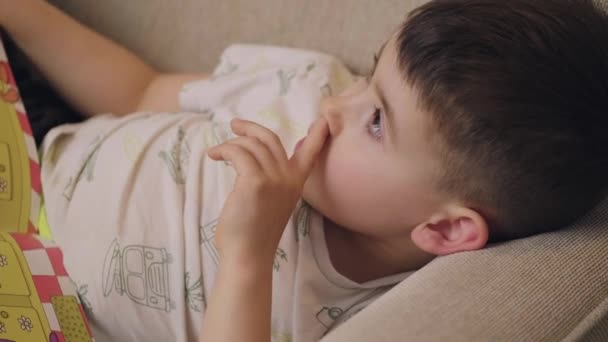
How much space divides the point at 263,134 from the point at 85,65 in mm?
385

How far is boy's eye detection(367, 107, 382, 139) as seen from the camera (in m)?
0.70

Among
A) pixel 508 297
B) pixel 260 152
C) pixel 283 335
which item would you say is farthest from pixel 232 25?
pixel 508 297

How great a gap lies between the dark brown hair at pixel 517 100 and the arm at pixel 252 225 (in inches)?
5.9

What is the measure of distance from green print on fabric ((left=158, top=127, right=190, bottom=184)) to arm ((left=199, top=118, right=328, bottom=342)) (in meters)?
0.13

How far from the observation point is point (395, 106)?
67 cm

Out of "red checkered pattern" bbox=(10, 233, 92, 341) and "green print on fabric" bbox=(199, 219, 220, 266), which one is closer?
"red checkered pattern" bbox=(10, 233, 92, 341)

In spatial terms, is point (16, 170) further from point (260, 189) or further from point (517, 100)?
point (517, 100)

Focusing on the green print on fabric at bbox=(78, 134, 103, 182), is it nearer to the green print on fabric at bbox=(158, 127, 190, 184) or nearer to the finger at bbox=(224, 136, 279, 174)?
the green print on fabric at bbox=(158, 127, 190, 184)

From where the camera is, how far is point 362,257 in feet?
2.65

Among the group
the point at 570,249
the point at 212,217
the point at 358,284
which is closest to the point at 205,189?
the point at 212,217

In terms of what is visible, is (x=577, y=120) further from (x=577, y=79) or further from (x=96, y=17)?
(x=96, y=17)

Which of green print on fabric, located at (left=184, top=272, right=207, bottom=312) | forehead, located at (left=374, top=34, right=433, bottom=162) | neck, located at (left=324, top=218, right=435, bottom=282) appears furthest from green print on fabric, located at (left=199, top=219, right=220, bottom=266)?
forehead, located at (left=374, top=34, right=433, bottom=162)

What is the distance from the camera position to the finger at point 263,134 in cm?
72

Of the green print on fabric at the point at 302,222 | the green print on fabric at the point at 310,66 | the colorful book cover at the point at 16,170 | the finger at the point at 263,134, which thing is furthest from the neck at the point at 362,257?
the colorful book cover at the point at 16,170
